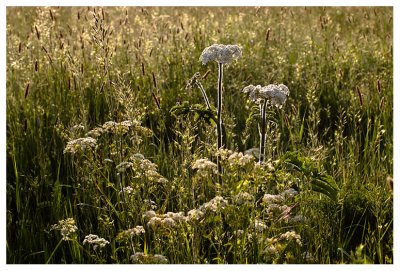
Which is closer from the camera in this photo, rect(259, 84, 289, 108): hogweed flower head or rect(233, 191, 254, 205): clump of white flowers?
rect(233, 191, 254, 205): clump of white flowers

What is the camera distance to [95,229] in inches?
126

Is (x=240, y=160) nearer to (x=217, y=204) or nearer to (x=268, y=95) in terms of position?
(x=217, y=204)

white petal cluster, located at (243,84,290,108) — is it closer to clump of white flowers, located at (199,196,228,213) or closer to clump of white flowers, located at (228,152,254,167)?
clump of white flowers, located at (228,152,254,167)

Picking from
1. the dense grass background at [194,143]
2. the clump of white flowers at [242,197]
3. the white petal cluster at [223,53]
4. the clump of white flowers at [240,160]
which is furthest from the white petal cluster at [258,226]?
the white petal cluster at [223,53]

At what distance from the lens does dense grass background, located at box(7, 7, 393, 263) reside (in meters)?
2.77

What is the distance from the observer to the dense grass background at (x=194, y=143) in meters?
2.77

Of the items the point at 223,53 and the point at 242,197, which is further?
the point at 223,53

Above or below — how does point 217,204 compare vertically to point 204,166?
below

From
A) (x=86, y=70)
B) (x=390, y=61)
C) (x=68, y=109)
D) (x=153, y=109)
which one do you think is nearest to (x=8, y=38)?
(x=86, y=70)

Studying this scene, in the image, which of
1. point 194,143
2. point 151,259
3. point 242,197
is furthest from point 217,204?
point 194,143

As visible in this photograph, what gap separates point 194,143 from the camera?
3.95 m

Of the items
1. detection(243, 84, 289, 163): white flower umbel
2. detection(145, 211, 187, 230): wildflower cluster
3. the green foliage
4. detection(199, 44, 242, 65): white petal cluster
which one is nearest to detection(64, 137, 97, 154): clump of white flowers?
detection(145, 211, 187, 230): wildflower cluster

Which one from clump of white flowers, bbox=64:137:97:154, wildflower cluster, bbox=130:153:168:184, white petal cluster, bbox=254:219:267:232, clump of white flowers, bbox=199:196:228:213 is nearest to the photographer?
clump of white flowers, bbox=199:196:228:213

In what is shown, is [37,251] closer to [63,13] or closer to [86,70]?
[86,70]
